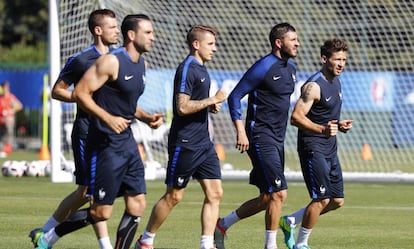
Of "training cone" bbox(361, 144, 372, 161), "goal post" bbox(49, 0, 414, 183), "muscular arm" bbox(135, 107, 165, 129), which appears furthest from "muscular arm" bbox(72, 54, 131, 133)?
"training cone" bbox(361, 144, 372, 161)

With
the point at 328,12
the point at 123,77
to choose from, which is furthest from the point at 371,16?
the point at 123,77

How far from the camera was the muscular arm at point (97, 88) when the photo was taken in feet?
30.2

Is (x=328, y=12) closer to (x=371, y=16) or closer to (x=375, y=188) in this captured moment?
(x=371, y=16)

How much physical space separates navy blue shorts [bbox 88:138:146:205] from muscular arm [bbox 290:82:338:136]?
215 cm

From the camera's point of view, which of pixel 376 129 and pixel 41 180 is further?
pixel 376 129

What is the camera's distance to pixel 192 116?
11023mm

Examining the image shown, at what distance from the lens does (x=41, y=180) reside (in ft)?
68.8

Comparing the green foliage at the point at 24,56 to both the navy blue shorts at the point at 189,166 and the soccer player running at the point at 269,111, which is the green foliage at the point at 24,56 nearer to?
the soccer player running at the point at 269,111

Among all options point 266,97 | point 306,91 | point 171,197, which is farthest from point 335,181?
point 171,197

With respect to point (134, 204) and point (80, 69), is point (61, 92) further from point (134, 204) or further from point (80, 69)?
point (134, 204)

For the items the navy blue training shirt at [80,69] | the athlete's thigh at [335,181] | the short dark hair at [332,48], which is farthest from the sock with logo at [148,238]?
the short dark hair at [332,48]

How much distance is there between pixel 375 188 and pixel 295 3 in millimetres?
6130

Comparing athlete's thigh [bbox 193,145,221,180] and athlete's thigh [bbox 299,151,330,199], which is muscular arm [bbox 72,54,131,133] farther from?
athlete's thigh [bbox 299,151,330,199]

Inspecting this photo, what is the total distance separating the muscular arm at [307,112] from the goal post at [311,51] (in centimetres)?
949
